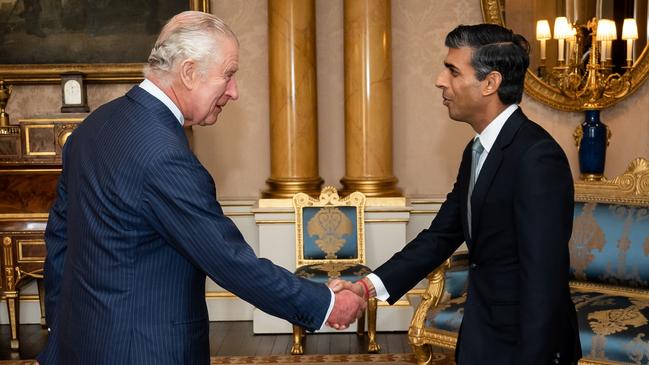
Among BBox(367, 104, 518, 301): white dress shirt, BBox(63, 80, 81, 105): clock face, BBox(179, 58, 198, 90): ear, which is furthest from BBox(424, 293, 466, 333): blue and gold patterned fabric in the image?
BBox(63, 80, 81, 105): clock face

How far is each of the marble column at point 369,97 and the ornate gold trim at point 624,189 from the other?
1.62m

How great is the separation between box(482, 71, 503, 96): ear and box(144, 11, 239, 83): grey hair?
0.83m

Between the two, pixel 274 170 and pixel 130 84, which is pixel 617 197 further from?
pixel 130 84

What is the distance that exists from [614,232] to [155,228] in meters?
3.32

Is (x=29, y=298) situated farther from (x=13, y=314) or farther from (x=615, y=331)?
(x=615, y=331)

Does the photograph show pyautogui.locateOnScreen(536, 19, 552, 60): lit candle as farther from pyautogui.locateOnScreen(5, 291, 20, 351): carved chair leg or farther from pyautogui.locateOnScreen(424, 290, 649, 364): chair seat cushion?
pyautogui.locateOnScreen(5, 291, 20, 351): carved chair leg

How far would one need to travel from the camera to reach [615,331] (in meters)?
3.86

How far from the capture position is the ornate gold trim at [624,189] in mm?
4535

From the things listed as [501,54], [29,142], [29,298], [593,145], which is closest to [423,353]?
[593,145]

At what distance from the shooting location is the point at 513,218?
7.40 feet

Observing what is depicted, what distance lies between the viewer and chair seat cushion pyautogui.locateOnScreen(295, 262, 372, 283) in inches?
201

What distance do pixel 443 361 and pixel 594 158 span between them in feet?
6.13

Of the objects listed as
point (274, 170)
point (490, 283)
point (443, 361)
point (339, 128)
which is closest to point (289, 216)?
point (274, 170)

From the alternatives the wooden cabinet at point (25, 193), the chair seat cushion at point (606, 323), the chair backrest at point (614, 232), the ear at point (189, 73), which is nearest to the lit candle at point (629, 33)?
the chair backrest at point (614, 232)
